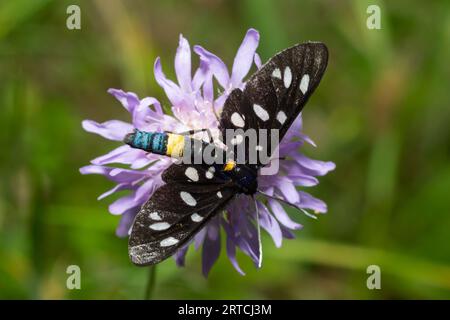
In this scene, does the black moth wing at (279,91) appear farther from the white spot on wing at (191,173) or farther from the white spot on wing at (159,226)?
the white spot on wing at (159,226)

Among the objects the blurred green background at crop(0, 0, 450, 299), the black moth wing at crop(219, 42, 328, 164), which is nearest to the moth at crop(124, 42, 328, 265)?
the black moth wing at crop(219, 42, 328, 164)

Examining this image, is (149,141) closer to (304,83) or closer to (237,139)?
(237,139)

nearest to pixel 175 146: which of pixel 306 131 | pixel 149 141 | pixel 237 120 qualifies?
pixel 149 141

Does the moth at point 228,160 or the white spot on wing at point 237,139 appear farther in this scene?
the white spot on wing at point 237,139

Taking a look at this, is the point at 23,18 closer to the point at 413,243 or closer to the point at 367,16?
the point at 367,16

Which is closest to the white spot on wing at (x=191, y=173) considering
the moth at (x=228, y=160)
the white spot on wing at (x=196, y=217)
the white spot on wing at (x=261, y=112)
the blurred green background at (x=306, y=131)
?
the moth at (x=228, y=160)

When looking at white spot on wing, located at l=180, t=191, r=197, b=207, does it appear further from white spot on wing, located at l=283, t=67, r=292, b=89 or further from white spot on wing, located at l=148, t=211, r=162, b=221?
white spot on wing, located at l=283, t=67, r=292, b=89
